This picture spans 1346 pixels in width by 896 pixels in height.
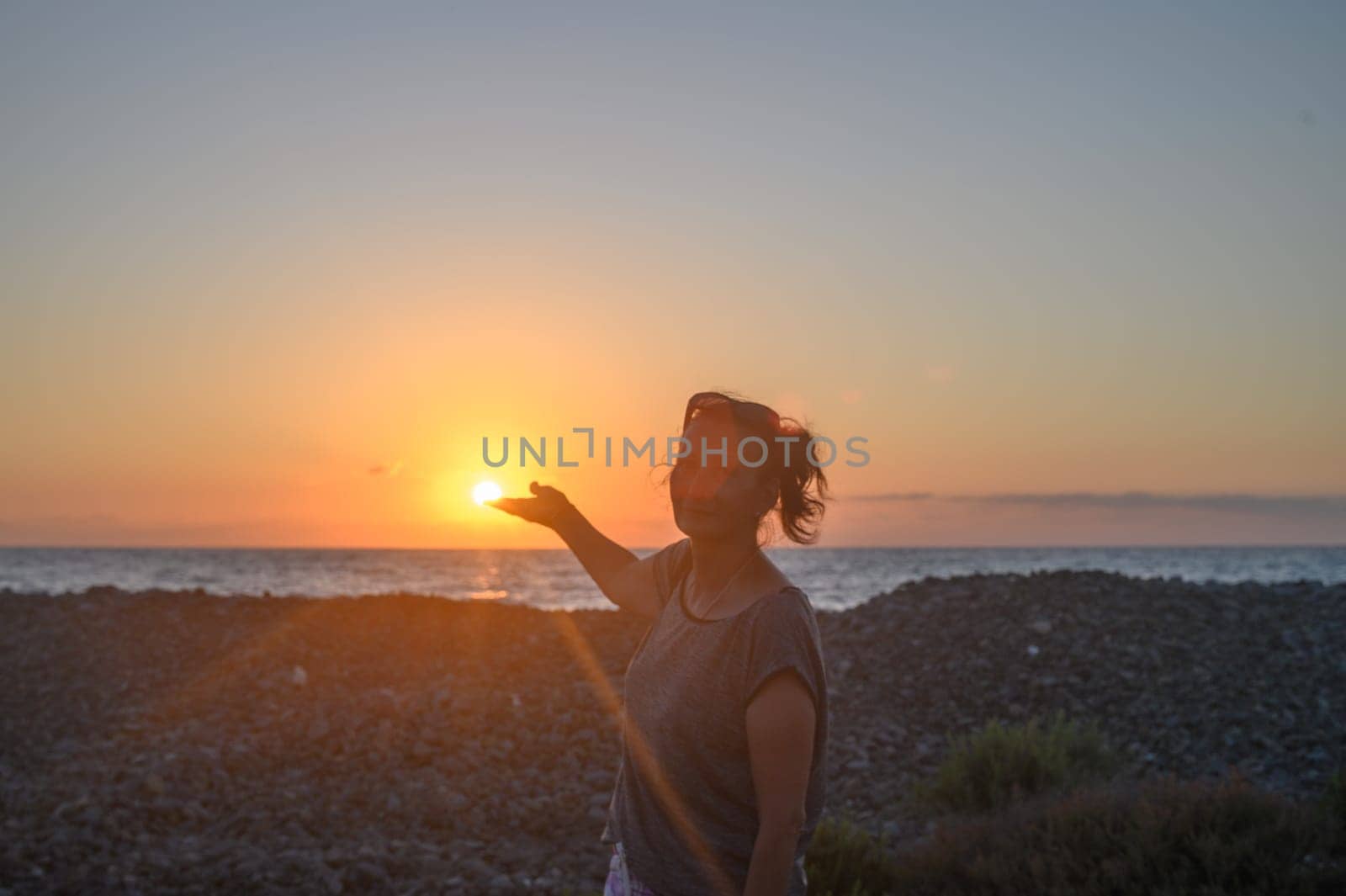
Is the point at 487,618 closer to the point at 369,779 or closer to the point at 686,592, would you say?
the point at 369,779

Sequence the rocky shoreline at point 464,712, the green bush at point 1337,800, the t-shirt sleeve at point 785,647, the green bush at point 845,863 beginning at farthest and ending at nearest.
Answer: the rocky shoreline at point 464,712, the green bush at point 1337,800, the green bush at point 845,863, the t-shirt sleeve at point 785,647

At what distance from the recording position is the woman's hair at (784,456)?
2.58m

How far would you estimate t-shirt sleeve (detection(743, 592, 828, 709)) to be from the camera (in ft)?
7.39

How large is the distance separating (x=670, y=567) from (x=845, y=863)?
147 inches

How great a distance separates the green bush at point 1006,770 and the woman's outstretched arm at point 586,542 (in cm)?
574

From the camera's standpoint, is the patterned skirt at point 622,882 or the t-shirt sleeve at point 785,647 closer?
the t-shirt sleeve at point 785,647

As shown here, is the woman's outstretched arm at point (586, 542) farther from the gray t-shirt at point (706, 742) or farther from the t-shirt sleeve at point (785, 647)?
the t-shirt sleeve at point (785, 647)

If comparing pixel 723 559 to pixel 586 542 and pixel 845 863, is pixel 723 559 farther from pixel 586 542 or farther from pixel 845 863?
pixel 845 863

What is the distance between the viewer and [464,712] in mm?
10281

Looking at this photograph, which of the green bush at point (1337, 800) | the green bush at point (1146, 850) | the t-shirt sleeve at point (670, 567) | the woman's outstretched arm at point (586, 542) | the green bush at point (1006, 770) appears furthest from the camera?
the green bush at point (1006, 770)

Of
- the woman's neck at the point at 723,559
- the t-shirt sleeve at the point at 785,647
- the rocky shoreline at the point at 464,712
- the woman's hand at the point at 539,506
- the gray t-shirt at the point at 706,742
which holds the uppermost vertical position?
the woman's hand at the point at 539,506

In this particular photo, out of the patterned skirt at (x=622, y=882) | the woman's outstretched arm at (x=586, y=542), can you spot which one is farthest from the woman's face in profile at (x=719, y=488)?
the patterned skirt at (x=622, y=882)

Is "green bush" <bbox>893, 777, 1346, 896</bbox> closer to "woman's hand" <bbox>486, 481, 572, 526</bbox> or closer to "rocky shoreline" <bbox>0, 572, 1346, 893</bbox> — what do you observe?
"rocky shoreline" <bbox>0, 572, 1346, 893</bbox>

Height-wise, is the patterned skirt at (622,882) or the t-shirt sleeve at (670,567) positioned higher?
the t-shirt sleeve at (670,567)
